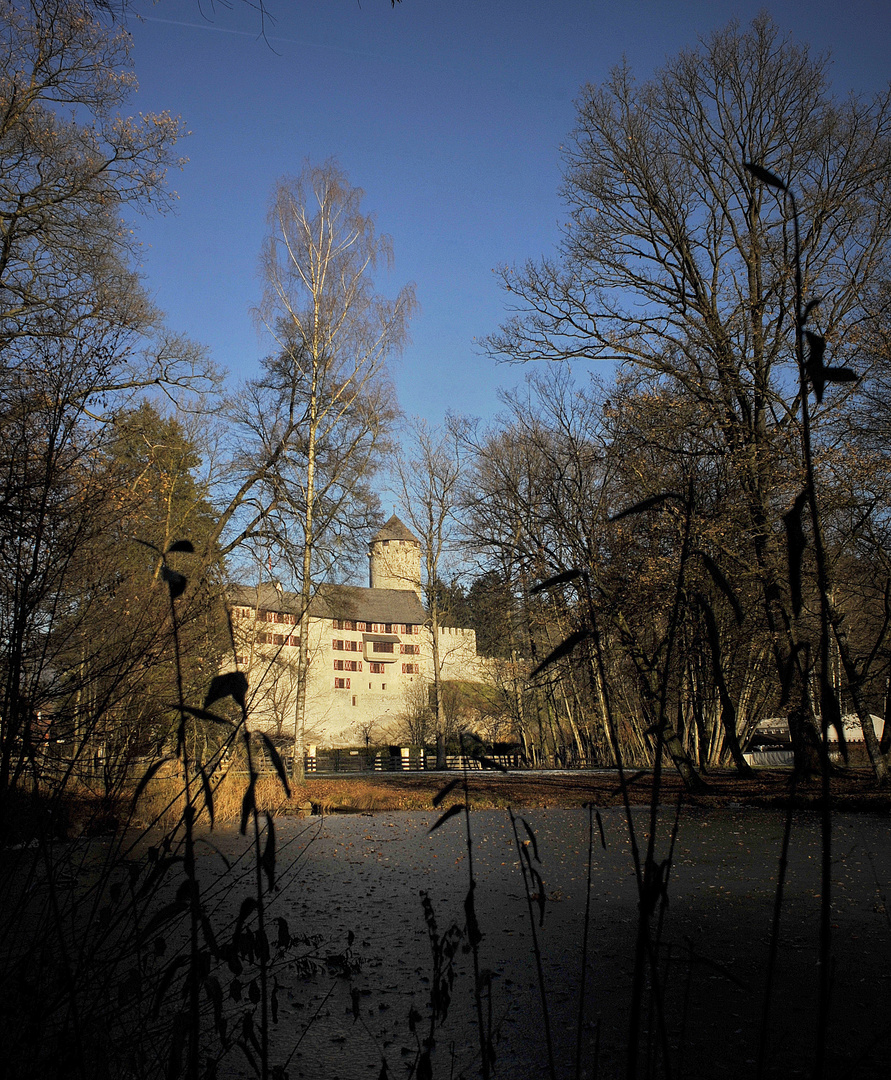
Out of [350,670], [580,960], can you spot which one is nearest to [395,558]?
[580,960]

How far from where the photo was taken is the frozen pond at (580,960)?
119 inches

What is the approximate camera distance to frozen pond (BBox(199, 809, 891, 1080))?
119 inches

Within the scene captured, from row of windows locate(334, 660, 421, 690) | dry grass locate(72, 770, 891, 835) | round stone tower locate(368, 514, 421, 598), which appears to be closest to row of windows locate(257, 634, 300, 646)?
dry grass locate(72, 770, 891, 835)

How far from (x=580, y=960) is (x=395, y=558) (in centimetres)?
2692

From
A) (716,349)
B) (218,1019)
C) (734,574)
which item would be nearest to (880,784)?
(734,574)

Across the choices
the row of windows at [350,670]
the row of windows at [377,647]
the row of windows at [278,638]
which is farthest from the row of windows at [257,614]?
the row of windows at [377,647]

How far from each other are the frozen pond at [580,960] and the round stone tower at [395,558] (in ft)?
46.3

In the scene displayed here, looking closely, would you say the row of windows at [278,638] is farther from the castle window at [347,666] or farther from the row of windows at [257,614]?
the castle window at [347,666]

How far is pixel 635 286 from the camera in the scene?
1525 cm

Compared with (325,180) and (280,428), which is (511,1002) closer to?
(280,428)

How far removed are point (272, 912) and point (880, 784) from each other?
9.84 metres

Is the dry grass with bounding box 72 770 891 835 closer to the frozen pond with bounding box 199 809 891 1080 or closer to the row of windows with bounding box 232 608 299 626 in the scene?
the row of windows with bounding box 232 608 299 626

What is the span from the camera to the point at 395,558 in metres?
31.0

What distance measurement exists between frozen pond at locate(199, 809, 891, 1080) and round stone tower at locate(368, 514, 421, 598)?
1410cm
